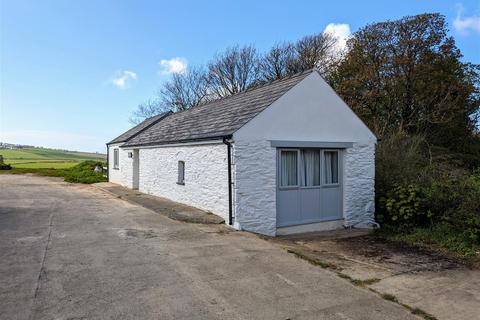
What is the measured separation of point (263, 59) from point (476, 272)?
3511 centimetres

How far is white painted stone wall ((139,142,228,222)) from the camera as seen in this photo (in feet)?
39.7

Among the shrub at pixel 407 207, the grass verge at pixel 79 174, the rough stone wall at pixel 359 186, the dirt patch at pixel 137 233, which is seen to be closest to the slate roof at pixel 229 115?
the rough stone wall at pixel 359 186

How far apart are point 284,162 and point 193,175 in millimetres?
3564

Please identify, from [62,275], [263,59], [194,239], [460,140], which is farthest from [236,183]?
[263,59]

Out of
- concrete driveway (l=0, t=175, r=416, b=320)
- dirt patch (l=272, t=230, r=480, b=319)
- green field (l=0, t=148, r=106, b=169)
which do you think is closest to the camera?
concrete driveway (l=0, t=175, r=416, b=320)

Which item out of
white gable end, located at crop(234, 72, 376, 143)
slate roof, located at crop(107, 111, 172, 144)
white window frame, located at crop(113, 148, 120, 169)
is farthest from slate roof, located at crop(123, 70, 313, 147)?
white window frame, located at crop(113, 148, 120, 169)

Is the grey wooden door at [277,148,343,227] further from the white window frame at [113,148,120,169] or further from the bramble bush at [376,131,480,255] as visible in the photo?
the white window frame at [113,148,120,169]

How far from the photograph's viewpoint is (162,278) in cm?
660

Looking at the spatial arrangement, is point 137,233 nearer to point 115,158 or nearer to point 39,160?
point 115,158

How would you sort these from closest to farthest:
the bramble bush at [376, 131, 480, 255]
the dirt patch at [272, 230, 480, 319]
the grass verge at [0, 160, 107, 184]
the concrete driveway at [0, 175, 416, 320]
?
the concrete driveway at [0, 175, 416, 320]
the dirt patch at [272, 230, 480, 319]
the bramble bush at [376, 131, 480, 255]
the grass verge at [0, 160, 107, 184]

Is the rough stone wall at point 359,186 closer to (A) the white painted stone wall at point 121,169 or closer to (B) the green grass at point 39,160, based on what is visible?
(A) the white painted stone wall at point 121,169

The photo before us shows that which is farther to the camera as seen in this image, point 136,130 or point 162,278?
point 136,130

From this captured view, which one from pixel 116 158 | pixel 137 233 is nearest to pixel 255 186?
pixel 137 233

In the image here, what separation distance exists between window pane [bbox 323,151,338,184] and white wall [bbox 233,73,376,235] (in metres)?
0.36
